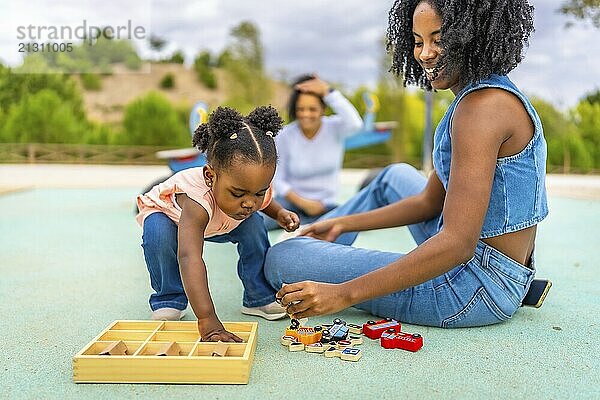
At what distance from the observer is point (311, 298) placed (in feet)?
4.61

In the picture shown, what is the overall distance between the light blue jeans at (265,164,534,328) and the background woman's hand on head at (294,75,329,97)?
1.63 metres

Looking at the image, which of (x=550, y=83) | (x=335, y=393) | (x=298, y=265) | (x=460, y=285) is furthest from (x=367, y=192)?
(x=550, y=83)

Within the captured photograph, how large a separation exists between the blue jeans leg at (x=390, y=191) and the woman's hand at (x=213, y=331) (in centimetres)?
83

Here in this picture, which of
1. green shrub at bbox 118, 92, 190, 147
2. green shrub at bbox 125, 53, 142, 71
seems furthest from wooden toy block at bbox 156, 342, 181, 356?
green shrub at bbox 118, 92, 190, 147

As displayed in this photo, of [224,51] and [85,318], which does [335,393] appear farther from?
[224,51]

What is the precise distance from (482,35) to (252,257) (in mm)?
877

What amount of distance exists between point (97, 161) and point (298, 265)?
876 cm

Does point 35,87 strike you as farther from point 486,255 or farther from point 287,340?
point 486,255

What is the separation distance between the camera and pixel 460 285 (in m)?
1.62

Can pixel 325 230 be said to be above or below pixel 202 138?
below

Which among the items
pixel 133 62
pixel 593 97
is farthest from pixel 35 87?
pixel 593 97

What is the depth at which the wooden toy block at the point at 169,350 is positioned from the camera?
1.36 metres

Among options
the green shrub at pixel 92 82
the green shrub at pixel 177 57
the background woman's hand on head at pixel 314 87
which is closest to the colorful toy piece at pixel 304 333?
the background woman's hand on head at pixel 314 87

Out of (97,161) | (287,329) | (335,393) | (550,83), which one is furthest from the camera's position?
(97,161)
